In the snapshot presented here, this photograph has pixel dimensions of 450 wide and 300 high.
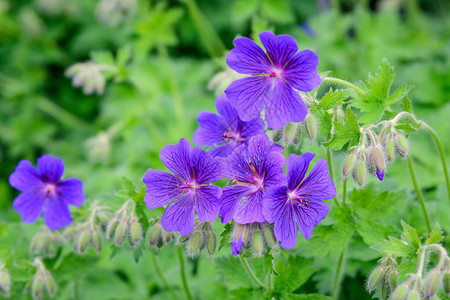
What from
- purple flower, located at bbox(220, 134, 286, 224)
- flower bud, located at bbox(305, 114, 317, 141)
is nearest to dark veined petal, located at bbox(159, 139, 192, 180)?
purple flower, located at bbox(220, 134, 286, 224)

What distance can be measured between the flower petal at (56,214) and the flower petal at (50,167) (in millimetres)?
111

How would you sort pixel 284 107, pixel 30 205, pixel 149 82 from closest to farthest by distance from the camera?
1. pixel 284 107
2. pixel 30 205
3. pixel 149 82

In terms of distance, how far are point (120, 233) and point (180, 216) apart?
0.38 meters

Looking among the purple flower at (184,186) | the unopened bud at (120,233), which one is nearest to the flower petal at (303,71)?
the purple flower at (184,186)

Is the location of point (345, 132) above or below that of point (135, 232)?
above

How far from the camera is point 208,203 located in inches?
65.6

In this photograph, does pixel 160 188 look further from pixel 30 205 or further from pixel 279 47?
pixel 30 205

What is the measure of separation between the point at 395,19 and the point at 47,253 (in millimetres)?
3404

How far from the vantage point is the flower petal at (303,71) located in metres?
1.56

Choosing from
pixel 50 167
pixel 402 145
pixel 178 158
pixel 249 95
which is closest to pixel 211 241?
pixel 178 158

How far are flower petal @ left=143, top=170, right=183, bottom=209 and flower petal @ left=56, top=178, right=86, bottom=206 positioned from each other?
1.75ft

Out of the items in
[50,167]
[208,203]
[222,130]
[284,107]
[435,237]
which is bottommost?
[435,237]

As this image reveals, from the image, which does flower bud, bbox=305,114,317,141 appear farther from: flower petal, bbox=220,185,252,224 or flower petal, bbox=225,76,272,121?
flower petal, bbox=220,185,252,224

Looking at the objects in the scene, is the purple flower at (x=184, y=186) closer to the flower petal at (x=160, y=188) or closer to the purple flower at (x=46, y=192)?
the flower petal at (x=160, y=188)
